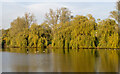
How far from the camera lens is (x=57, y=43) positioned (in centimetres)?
2991

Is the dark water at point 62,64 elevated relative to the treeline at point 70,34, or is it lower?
lower

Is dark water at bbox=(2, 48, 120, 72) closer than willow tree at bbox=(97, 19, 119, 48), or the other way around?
dark water at bbox=(2, 48, 120, 72)

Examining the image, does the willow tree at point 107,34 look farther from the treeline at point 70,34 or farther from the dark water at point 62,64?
the dark water at point 62,64

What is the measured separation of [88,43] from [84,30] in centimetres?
205

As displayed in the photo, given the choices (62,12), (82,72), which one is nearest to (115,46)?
(62,12)

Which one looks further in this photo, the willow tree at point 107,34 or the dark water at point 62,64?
the willow tree at point 107,34

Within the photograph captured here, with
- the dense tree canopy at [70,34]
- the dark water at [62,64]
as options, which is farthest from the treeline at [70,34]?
the dark water at [62,64]

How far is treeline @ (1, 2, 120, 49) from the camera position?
26.4 metres

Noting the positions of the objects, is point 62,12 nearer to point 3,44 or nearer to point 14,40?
point 14,40

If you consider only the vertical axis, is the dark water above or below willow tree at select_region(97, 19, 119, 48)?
below

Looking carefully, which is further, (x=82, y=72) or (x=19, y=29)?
(x=19, y=29)

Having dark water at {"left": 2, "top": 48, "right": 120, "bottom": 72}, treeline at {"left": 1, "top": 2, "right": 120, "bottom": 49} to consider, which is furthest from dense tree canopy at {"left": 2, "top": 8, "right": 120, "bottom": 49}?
dark water at {"left": 2, "top": 48, "right": 120, "bottom": 72}

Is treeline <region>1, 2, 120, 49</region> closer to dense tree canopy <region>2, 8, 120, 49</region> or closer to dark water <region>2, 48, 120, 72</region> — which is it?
dense tree canopy <region>2, 8, 120, 49</region>

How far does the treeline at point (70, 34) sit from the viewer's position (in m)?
26.4
